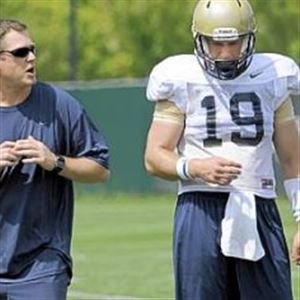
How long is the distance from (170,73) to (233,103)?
29cm

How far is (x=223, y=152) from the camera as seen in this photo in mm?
6148

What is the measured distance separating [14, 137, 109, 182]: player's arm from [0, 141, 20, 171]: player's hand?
0.02m

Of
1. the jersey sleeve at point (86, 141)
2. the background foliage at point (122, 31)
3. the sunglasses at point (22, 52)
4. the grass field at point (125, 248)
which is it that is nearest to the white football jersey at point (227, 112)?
the jersey sleeve at point (86, 141)

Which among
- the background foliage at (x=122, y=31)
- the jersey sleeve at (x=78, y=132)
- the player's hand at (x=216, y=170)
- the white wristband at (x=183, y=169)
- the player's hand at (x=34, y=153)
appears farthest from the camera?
the background foliage at (x=122, y=31)

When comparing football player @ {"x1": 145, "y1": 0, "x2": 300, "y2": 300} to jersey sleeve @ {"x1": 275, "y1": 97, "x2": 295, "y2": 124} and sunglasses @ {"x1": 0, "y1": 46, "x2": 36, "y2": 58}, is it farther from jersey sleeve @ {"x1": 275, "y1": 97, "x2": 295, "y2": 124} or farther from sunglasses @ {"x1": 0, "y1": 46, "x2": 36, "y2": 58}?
sunglasses @ {"x1": 0, "y1": 46, "x2": 36, "y2": 58}

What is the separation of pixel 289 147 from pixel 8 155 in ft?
3.87

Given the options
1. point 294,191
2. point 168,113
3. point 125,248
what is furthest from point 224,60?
point 125,248

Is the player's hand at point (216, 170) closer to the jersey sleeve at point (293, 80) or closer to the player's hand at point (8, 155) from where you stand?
the jersey sleeve at point (293, 80)

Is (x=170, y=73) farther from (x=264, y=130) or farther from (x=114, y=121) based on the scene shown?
(x=114, y=121)

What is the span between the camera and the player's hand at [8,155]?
20.4 feet

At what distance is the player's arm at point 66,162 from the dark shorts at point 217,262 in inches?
20.0

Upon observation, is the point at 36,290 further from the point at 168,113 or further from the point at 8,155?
the point at 168,113

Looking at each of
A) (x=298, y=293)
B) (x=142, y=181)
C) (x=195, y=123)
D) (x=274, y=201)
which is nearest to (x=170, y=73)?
(x=195, y=123)

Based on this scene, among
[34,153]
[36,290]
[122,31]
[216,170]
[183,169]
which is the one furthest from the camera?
[122,31]
